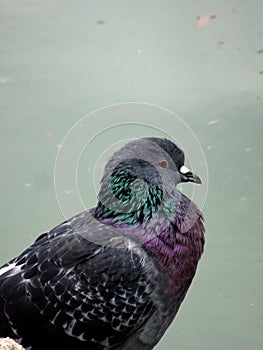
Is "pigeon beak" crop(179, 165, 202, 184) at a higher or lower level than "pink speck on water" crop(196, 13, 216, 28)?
higher

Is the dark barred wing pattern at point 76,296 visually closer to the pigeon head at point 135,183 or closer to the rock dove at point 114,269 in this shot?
the rock dove at point 114,269

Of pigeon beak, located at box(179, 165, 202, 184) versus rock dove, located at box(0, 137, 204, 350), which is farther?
pigeon beak, located at box(179, 165, 202, 184)

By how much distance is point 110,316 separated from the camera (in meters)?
2.56

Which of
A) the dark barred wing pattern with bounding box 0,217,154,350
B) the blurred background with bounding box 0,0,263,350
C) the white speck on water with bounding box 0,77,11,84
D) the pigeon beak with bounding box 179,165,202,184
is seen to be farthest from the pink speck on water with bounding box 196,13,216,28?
the dark barred wing pattern with bounding box 0,217,154,350

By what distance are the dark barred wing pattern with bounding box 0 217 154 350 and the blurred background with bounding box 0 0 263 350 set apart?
88cm

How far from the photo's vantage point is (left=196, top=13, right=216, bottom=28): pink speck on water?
4902 millimetres

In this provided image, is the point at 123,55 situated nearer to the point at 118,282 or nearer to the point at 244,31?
the point at 244,31

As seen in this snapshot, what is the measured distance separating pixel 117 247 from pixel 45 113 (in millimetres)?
1969

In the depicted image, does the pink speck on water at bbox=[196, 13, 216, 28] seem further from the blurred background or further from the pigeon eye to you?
the pigeon eye

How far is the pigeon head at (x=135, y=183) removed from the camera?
2.64 metres

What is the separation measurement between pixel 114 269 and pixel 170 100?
2001mm

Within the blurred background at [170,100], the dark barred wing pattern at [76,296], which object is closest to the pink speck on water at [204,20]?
the blurred background at [170,100]

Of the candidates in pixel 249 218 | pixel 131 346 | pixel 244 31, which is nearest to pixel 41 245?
pixel 131 346

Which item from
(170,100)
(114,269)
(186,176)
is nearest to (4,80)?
(170,100)
